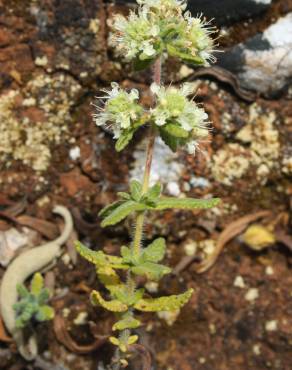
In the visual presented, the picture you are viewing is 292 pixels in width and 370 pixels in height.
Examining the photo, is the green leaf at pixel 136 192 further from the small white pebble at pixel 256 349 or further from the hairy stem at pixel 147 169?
the small white pebble at pixel 256 349

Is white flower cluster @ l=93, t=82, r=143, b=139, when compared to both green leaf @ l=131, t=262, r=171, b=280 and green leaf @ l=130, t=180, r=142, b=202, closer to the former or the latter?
green leaf @ l=130, t=180, r=142, b=202

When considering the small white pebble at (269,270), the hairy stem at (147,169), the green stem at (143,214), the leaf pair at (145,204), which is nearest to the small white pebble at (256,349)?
the small white pebble at (269,270)

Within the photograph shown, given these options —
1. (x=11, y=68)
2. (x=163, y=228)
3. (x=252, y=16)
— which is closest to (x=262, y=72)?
(x=252, y=16)

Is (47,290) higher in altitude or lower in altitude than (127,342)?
lower

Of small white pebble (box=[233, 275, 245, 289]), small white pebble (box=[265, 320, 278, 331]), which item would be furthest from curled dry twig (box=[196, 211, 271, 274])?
small white pebble (box=[265, 320, 278, 331])

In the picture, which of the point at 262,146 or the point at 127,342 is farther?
the point at 262,146

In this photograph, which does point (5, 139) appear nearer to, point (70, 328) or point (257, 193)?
point (70, 328)

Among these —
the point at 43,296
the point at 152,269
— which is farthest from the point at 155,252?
the point at 43,296
